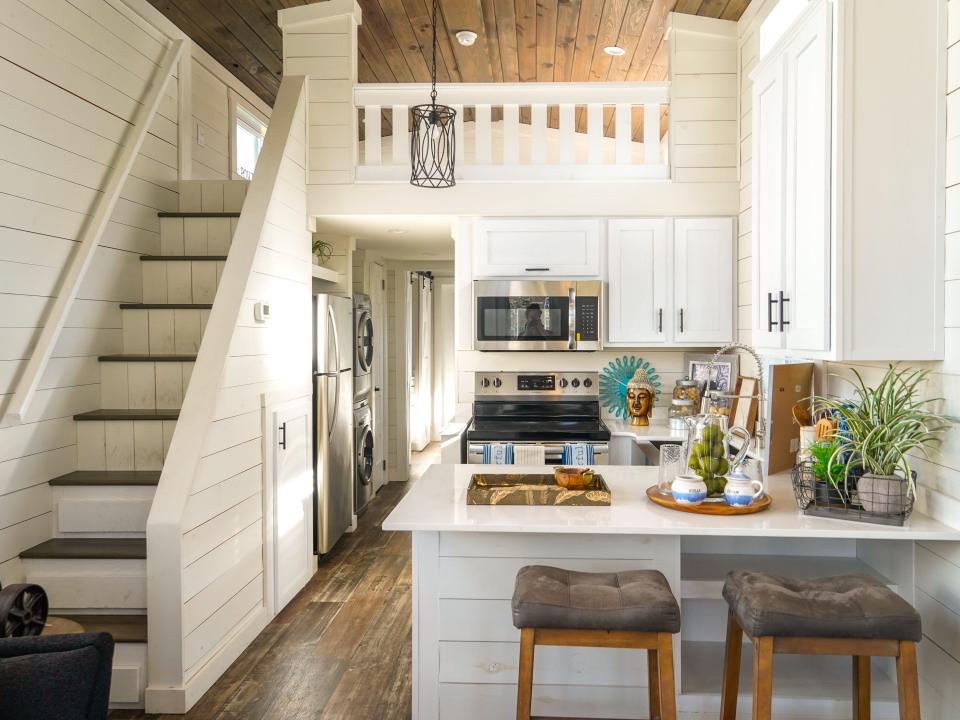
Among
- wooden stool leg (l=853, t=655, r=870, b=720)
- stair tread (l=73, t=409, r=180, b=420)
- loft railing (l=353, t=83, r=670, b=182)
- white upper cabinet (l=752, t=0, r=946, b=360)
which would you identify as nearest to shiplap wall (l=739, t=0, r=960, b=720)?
white upper cabinet (l=752, t=0, r=946, b=360)

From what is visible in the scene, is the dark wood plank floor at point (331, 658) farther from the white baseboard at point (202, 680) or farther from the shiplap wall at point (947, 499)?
the shiplap wall at point (947, 499)

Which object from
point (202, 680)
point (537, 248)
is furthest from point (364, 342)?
point (202, 680)

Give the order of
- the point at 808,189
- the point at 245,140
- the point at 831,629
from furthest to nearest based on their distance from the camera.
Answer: the point at 245,140 → the point at 808,189 → the point at 831,629

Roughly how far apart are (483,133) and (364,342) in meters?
1.91

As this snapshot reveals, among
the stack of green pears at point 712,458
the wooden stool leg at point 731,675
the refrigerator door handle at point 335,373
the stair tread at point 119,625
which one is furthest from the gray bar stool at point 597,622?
the refrigerator door handle at point 335,373

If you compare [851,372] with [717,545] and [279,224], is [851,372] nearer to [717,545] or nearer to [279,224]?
[717,545]

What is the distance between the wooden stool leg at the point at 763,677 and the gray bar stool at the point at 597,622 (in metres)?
0.19

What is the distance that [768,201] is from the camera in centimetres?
262

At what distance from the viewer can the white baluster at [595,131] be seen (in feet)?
13.0

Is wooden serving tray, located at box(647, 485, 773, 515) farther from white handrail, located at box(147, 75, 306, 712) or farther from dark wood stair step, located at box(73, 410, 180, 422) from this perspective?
dark wood stair step, located at box(73, 410, 180, 422)

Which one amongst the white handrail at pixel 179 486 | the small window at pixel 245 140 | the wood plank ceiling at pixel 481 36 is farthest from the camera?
the small window at pixel 245 140

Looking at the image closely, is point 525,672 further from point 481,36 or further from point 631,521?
point 481,36

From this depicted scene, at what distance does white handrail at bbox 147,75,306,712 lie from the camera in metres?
2.41

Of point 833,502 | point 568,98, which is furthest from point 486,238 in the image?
point 833,502
